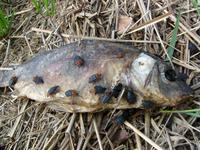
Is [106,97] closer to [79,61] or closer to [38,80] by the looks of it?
[79,61]

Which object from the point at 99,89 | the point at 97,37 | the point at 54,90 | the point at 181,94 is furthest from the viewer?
the point at 97,37

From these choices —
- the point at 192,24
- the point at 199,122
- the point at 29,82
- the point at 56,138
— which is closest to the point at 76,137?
the point at 56,138

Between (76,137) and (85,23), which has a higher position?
(85,23)

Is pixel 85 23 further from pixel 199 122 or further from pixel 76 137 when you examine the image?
pixel 199 122

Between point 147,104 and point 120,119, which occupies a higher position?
point 147,104

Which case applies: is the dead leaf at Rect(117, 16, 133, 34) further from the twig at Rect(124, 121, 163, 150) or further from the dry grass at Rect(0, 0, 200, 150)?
the twig at Rect(124, 121, 163, 150)

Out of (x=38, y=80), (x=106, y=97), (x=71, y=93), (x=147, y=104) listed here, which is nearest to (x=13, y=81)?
(x=38, y=80)
